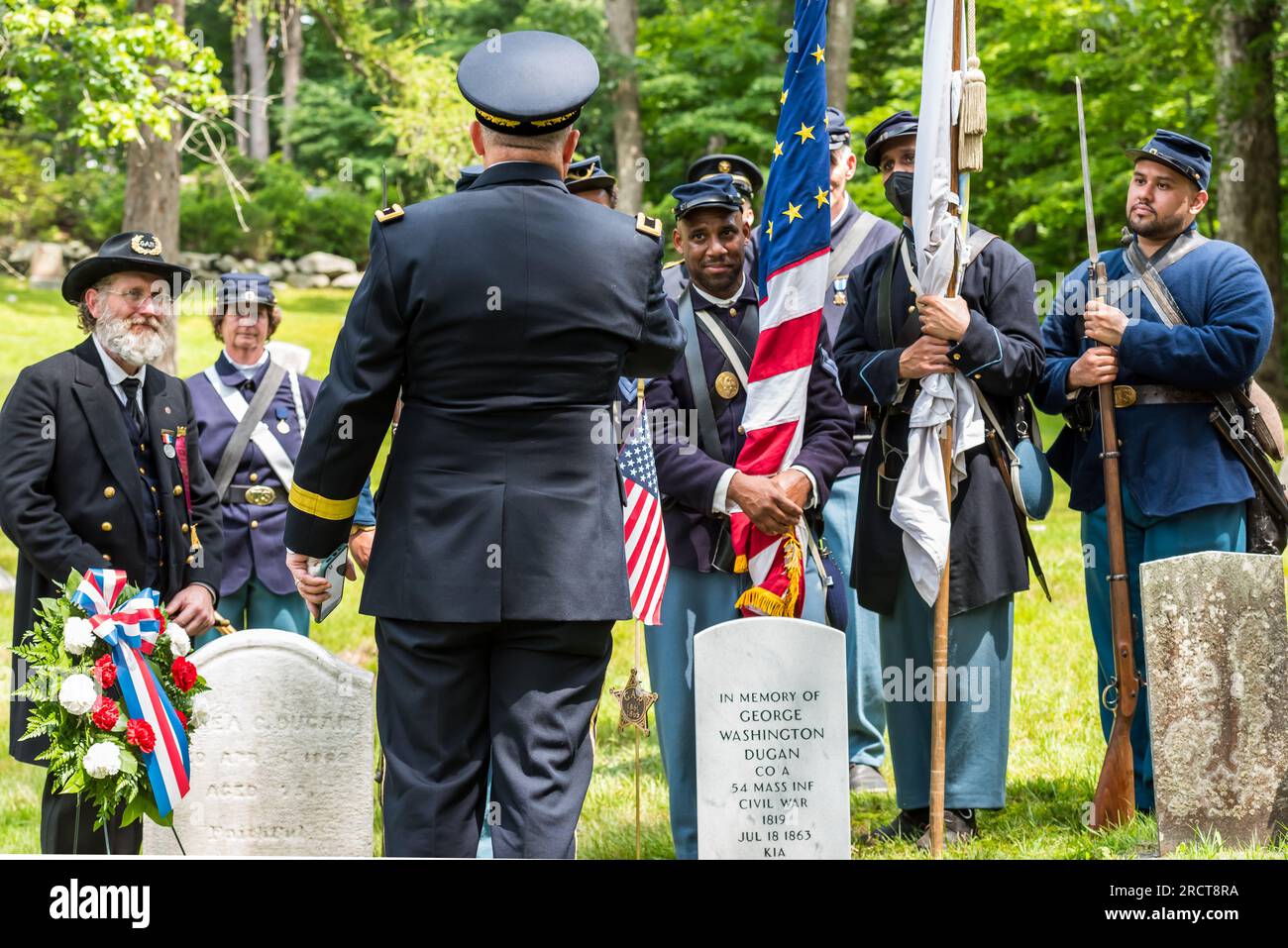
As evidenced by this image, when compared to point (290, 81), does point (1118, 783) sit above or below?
below

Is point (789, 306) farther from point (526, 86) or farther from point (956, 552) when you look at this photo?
point (526, 86)

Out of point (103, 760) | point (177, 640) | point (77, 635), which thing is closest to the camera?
point (103, 760)

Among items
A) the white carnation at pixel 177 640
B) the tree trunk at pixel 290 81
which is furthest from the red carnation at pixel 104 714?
the tree trunk at pixel 290 81

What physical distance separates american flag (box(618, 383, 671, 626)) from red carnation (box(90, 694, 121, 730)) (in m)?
1.83

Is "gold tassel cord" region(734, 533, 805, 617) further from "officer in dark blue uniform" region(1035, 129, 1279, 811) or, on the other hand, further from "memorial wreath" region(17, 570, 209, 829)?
"memorial wreath" region(17, 570, 209, 829)

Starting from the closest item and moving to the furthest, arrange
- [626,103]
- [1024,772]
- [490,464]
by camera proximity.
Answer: [490,464]
[1024,772]
[626,103]

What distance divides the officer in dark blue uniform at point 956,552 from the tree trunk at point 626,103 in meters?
18.9

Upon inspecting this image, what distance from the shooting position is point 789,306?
5832 mm

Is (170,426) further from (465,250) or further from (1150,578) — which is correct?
(1150,578)

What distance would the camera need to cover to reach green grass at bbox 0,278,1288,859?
5.81 meters

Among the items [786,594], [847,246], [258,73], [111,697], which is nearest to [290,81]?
[258,73]

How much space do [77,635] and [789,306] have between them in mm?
2733

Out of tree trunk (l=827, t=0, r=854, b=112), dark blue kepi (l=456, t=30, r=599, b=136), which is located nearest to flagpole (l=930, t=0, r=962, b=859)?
dark blue kepi (l=456, t=30, r=599, b=136)

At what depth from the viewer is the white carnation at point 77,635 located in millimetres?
5082
